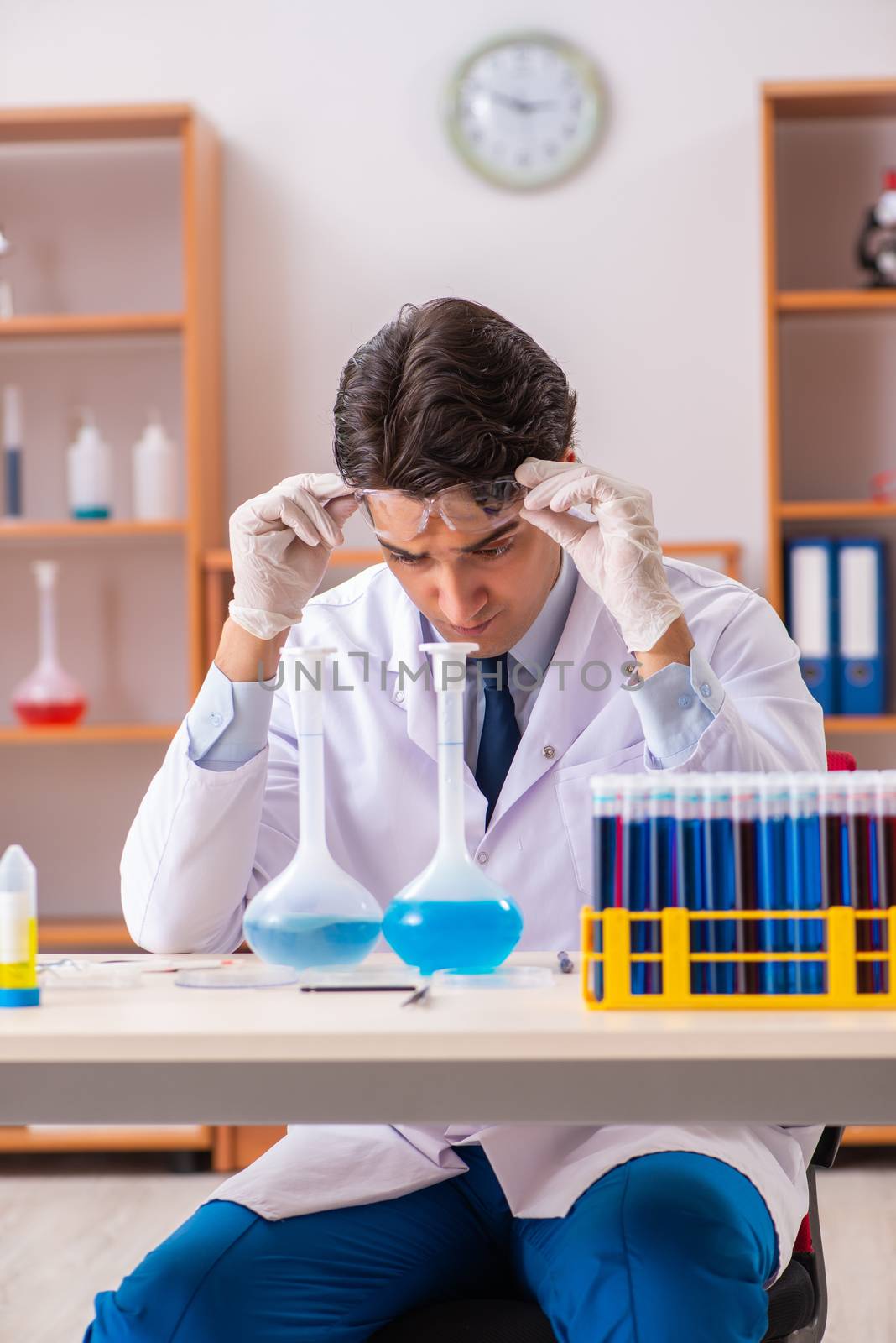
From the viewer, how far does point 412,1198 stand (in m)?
1.22

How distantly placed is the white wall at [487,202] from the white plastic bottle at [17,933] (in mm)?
2285

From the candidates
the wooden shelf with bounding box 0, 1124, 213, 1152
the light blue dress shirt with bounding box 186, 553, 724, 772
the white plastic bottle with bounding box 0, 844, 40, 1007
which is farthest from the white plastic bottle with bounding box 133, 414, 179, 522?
the white plastic bottle with bounding box 0, 844, 40, 1007

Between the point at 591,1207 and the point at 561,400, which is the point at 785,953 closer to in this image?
the point at 591,1207

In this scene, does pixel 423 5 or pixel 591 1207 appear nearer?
pixel 591 1207

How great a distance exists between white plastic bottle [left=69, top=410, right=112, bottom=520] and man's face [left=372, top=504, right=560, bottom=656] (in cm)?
176

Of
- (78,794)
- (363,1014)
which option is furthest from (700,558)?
(363,1014)

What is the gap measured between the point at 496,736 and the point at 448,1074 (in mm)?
664

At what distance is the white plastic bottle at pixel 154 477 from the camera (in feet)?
10.1

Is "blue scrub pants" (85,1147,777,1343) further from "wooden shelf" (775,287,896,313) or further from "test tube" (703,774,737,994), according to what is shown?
"wooden shelf" (775,287,896,313)

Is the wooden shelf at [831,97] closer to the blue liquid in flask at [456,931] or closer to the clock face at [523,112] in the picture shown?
the clock face at [523,112]

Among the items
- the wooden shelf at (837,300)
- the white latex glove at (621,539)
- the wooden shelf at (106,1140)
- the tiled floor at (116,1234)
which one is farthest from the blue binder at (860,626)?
the white latex glove at (621,539)

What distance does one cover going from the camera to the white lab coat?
119cm

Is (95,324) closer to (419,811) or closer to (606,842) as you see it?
(419,811)

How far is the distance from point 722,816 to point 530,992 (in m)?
0.18
